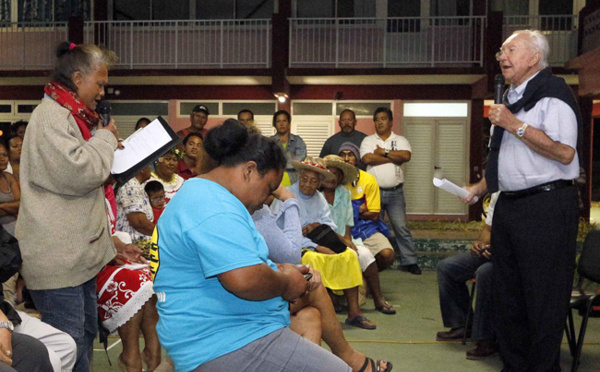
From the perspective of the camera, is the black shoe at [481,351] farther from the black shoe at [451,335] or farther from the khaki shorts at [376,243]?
the khaki shorts at [376,243]

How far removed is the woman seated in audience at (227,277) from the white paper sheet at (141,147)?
68cm

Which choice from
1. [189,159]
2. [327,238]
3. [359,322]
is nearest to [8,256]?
[189,159]

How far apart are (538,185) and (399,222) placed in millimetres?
4150

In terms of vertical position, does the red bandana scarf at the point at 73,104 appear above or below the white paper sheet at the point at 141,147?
above

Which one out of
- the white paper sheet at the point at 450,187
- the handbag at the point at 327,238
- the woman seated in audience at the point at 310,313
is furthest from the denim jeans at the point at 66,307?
Result: the handbag at the point at 327,238

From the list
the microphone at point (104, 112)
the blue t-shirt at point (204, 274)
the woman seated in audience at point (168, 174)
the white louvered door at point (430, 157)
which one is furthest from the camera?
the white louvered door at point (430, 157)

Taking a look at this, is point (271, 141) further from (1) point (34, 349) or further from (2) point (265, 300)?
(1) point (34, 349)

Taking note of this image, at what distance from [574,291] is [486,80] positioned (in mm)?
6958

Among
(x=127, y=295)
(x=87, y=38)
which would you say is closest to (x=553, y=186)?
(x=127, y=295)

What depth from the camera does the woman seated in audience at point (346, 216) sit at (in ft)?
18.1

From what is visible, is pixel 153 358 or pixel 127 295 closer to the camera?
pixel 127 295

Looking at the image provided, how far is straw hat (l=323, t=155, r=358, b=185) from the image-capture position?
18.6 ft

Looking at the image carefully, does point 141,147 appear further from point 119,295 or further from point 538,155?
point 538,155

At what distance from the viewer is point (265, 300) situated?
6.07ft
